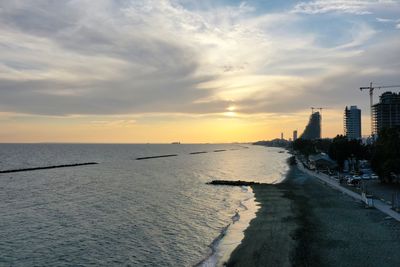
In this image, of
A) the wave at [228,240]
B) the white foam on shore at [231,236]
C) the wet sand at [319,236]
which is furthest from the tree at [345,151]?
the wave at [228,240]

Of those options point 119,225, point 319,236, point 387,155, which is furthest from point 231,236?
point 387,155

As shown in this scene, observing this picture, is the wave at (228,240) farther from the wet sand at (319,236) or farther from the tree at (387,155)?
the tree at (387,155)

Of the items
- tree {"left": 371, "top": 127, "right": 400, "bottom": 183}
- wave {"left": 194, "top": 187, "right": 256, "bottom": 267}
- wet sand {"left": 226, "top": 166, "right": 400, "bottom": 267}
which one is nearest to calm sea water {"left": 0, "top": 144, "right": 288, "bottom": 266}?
wave {"left": 194, "top": 187, "right": 256, "bottom": 267}

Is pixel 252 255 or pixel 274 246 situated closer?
pixel 252 255

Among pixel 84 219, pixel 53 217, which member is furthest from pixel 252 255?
pixel 53 217

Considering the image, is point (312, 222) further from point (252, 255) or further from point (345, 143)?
point (345, 143)

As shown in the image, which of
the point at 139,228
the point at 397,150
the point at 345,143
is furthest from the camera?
the point at 345,143
